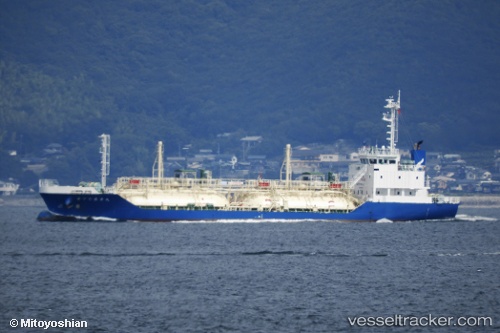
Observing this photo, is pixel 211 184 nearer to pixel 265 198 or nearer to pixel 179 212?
pixel 265 198

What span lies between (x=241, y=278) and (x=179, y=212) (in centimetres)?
3705

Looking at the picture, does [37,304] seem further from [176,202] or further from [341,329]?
[176,202]

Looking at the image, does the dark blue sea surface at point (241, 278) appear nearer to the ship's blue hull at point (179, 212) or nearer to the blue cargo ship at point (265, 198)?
the ship's blue hull at point (179, 212)

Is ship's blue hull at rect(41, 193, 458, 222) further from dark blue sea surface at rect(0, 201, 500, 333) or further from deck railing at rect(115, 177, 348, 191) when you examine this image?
dark blue sea surface at rect(0, 201, 500, 333)

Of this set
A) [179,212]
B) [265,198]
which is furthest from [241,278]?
[265,198]

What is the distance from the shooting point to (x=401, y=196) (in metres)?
98.3

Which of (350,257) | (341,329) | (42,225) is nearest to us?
(341,329)

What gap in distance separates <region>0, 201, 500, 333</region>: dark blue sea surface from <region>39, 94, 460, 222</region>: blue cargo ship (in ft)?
19.2

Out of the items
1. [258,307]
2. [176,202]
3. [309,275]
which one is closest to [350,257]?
[309,275]

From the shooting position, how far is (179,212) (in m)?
93.1

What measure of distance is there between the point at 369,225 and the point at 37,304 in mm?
49920

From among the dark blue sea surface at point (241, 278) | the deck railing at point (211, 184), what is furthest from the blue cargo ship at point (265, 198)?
the dark blue sea surface at point (241, 278)

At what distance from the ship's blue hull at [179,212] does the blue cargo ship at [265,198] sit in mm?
77

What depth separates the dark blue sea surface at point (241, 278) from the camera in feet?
150
